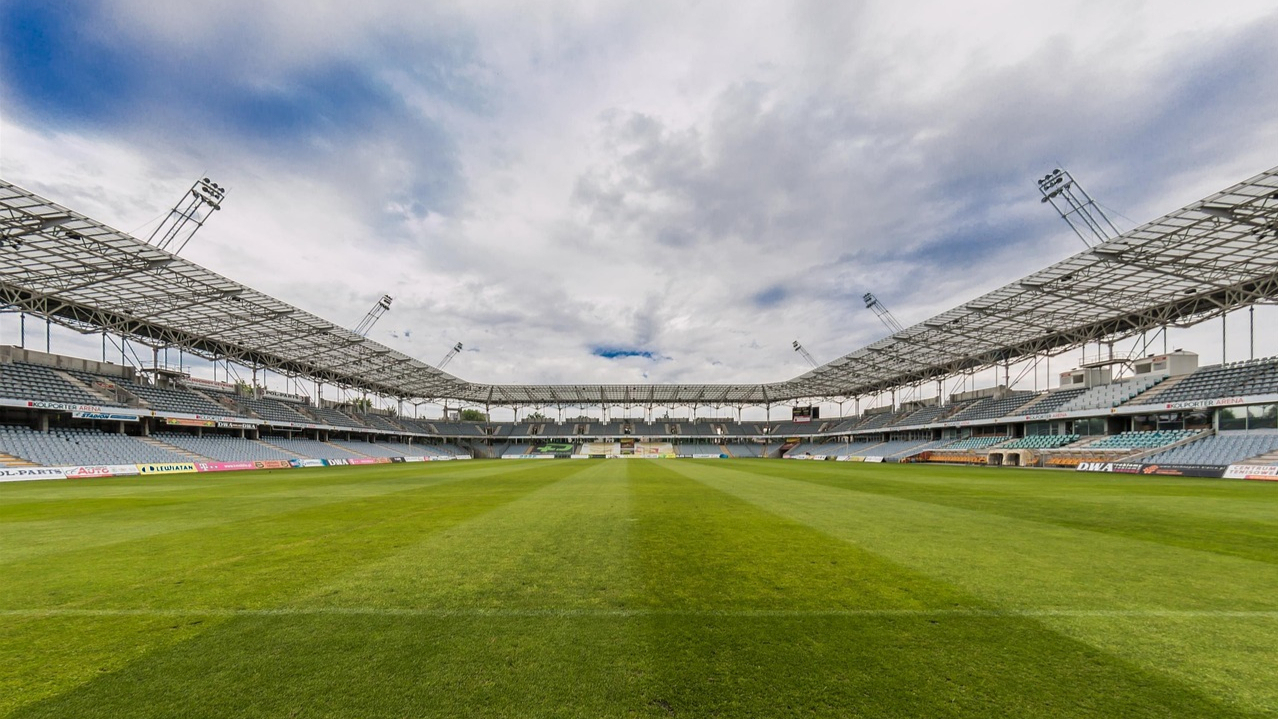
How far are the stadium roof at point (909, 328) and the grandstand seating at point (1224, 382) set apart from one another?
3.75 metres

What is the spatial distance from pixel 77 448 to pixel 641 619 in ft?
130

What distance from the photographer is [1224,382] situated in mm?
27469

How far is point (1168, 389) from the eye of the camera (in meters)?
30.5

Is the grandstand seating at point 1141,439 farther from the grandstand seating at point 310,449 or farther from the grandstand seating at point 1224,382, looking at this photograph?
the grandstand seating at point 310,449

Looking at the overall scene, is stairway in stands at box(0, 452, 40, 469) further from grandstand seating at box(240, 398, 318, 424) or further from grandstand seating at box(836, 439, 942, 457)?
grandstand seating at box(836, 439, 942, 457)

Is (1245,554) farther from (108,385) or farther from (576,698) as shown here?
(108,385)

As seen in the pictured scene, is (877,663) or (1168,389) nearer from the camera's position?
(877,663)

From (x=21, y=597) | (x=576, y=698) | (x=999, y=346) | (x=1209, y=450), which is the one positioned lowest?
(x=1209, y=450)

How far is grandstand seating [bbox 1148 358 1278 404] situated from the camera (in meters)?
25.4

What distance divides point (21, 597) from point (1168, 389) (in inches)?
1872

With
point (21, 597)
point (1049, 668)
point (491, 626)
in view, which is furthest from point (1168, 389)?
point (21, 597)

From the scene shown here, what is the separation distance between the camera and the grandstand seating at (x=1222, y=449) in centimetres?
2275

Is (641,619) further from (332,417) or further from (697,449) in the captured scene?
(697,449)

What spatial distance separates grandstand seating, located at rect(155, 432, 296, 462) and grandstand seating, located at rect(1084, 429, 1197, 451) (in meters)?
58.4
